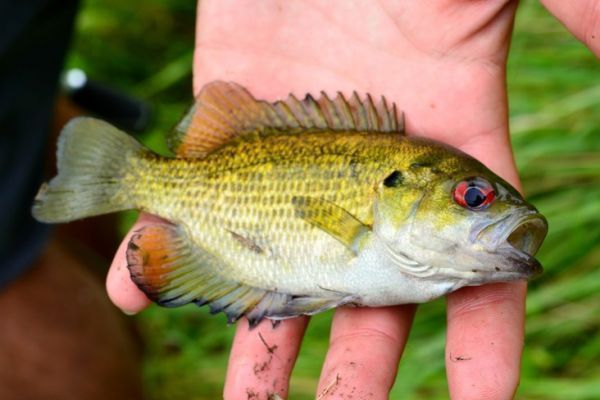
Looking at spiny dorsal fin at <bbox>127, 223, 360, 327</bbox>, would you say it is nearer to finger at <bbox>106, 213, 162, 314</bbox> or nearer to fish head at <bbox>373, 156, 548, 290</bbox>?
finger at <bbox>106, 213, 162, 314</bbox>

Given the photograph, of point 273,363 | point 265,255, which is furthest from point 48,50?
point 273,363

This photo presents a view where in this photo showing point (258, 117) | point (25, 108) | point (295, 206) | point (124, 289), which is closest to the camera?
point (295, 206)

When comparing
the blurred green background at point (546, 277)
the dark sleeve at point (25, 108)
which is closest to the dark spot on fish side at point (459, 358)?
the blurred green background at point (546, 277)

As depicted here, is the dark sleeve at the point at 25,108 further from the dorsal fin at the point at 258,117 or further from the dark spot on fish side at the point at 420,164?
the dark spot on fish side at the point at 420,164

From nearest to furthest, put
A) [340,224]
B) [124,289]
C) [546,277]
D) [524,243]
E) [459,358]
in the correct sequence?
[459,358], [524,243], [340,224], [124,289], [546,277]

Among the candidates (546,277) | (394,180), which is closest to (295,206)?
(394,180)

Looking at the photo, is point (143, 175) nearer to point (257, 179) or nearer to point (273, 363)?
point (257, 179)

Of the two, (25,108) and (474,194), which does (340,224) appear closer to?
(474,194)
